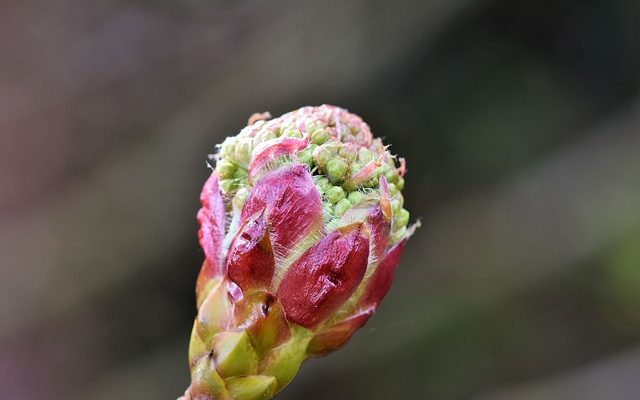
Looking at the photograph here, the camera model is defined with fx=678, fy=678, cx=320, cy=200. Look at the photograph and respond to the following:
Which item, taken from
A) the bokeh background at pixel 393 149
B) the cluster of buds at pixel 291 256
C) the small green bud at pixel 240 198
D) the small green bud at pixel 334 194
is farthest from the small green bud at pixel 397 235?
the bokeh background at pixel 393 149

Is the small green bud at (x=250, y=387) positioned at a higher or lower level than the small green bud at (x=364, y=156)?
lower

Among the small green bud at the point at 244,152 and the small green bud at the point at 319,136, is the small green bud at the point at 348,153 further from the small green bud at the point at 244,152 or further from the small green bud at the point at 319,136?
the small green bud at the point at 244,152

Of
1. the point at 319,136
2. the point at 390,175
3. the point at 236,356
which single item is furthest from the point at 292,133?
the point at 236,356

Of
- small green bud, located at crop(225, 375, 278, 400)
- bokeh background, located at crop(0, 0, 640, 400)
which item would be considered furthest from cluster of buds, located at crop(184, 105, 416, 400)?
bokeh background, located at crop(0, 0, 640, 400)

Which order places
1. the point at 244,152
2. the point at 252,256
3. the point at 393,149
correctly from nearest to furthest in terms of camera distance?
the point at 252,256 → the point at 244,152 → the point at 393,149

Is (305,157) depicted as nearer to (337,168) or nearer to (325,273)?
(337,168)

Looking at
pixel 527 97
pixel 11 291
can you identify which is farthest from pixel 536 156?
pixel 11 291

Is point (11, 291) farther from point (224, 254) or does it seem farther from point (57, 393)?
point (224, 254)
